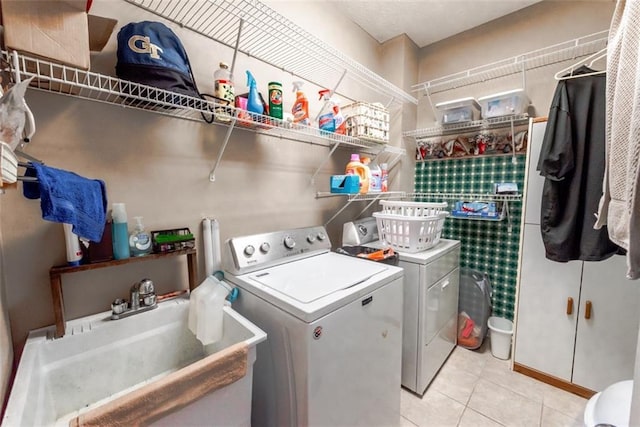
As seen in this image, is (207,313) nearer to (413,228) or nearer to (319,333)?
(319,333)

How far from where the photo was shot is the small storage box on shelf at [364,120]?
72.9 inches

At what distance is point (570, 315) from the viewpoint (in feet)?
5.75

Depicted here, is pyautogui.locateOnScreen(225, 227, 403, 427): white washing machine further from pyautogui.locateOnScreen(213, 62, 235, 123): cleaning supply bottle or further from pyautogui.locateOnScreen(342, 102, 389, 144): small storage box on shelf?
pyautogui.locateOnScreen(342, 102, 389, 144): small storage box on shelf

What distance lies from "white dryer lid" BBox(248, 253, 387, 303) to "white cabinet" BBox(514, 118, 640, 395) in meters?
1.24

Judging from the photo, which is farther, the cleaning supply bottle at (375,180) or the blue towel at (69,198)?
the cleaning supply bottle at (375,180)

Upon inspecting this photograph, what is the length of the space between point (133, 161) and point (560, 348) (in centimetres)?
277

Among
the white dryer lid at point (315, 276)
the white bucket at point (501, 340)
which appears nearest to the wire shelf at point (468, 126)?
the white dryer lid at point (315, 276)

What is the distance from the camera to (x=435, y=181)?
2572mm

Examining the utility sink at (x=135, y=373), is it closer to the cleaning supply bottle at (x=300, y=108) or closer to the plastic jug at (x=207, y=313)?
the plastic jug at (x=207, y=313)

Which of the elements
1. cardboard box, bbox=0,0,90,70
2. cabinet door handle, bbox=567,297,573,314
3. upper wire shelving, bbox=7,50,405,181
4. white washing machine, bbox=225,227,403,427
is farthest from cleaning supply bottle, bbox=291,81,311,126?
cabinet door handle, bbox=567,297,573,314

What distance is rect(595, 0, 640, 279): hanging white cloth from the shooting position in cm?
57

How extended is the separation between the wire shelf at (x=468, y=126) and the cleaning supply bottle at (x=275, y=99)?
147cm

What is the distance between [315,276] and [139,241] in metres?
0.79

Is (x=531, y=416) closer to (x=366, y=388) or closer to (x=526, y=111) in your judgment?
(x=366, y=388)
